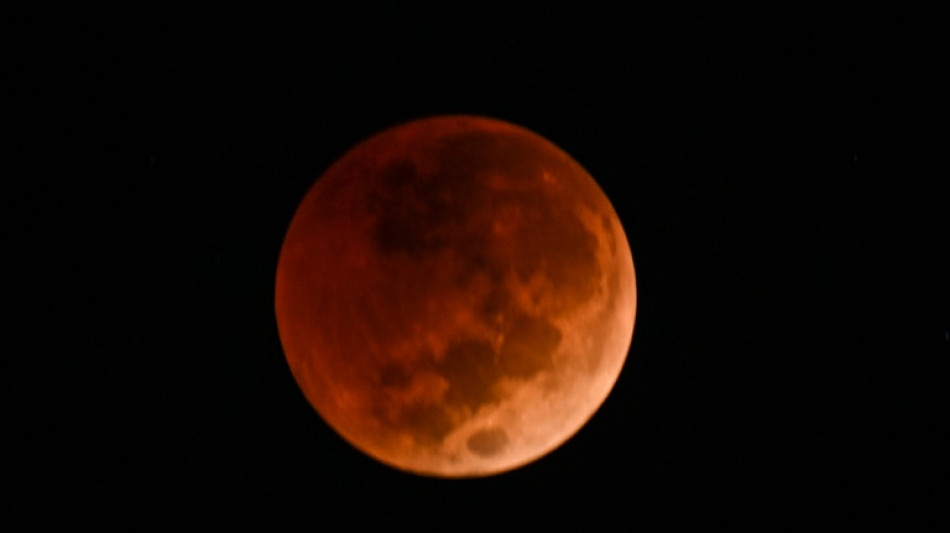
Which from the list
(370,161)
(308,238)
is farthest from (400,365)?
(370,161)

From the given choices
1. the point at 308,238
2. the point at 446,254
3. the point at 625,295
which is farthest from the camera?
the point at 625,295

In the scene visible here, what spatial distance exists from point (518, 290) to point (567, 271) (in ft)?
1.00

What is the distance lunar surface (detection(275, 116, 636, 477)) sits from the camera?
383 cm

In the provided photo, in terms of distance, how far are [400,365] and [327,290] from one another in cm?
54

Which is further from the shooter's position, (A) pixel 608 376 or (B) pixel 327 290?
(A) pixel 608 376

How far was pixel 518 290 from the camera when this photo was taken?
384cm

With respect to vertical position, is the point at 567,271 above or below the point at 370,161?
below

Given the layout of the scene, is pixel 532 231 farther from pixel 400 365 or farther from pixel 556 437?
pixel 556 437

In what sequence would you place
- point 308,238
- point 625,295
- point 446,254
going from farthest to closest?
point 625,295 → point 308,238 → point 446,254

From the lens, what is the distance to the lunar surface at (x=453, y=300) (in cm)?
383

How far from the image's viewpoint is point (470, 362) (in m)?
3.85

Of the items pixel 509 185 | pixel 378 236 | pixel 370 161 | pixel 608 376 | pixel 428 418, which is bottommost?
pixel 428 418

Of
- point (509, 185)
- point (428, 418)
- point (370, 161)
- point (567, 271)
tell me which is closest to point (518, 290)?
point (567, 271)

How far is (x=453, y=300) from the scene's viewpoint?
150 inches
